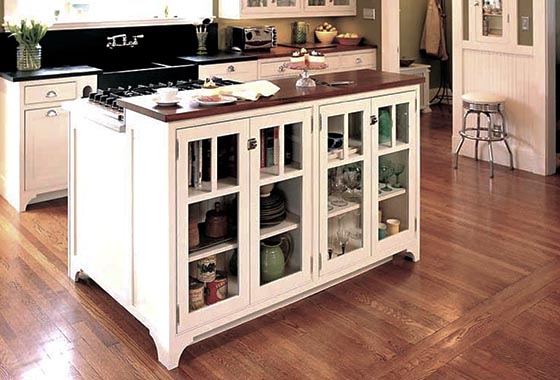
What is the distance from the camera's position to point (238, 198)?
9.23ft

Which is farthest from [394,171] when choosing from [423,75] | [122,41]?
[423,75]

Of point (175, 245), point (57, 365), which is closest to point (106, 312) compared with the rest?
point (57, 365)

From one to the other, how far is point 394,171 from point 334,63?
2785 mm

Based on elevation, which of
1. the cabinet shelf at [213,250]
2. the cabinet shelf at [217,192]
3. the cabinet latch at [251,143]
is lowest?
the cabinet shelf at [213,250]

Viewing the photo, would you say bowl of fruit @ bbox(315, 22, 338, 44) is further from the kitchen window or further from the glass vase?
the glass vase

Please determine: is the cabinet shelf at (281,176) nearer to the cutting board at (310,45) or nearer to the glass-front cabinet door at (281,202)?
the glass-front cabinet door at (281,202)

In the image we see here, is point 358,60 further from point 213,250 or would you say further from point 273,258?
point 213,250

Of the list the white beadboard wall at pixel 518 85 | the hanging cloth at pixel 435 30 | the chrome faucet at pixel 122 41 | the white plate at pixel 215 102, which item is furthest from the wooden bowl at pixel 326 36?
the white plate at pixel 215 102

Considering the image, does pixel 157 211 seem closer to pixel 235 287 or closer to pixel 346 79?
pixel 235 287

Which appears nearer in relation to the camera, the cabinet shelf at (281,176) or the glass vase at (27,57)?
the cabinet shelf at (281,176)

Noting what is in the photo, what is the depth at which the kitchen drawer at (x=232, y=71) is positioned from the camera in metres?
5.44

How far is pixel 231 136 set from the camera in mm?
2766

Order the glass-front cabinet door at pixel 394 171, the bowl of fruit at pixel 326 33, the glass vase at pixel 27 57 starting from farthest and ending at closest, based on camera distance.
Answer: the bowl of fruit at pixel 326 33
the glass vase at pixel 27 57
the glass-front cabinet door at pixel 394 171

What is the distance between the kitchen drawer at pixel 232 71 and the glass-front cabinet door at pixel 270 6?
0.60 metres
